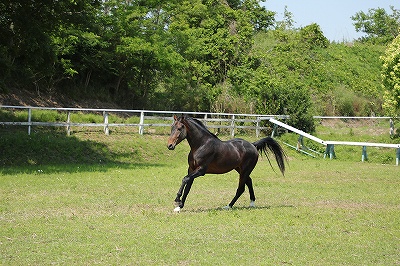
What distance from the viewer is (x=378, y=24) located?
2968 inches

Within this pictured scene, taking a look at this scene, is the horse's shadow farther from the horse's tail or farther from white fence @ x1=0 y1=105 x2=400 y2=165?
white fence @ x1=0 y1=105 x2=400 y2=165

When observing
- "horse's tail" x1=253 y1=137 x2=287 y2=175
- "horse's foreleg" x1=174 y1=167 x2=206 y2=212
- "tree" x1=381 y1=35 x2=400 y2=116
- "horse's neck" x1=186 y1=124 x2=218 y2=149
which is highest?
"tree" x1=381 y1=35 x2=400 y2=116

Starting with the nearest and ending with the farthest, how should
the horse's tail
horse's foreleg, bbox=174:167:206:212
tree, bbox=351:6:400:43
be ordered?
horse's foreleg, bbox=174:167:206:212
the horse's tail
tree, bbox=351:6:400:43

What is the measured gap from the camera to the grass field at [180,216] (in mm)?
9336

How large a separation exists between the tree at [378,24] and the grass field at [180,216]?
52300mm

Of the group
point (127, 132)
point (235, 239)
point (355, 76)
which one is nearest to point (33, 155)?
point (127, 132)

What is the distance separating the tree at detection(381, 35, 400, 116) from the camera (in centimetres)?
3739

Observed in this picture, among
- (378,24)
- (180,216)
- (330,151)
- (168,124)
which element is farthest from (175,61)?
(378,24)

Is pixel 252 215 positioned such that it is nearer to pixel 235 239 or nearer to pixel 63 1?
pixel 235 239

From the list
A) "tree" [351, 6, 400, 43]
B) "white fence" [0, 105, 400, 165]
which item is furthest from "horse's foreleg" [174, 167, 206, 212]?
"tree" [351, 6, 400, 43]

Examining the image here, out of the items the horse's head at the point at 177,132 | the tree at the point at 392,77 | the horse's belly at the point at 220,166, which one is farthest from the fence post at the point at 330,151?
the horse's head at the point at 177,132

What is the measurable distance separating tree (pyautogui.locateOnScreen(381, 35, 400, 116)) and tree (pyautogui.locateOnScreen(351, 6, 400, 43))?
32.9 metres

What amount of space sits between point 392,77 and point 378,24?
131 ft

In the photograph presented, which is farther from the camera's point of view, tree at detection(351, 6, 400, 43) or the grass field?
tree at detection(351, 6, 400, 43)
